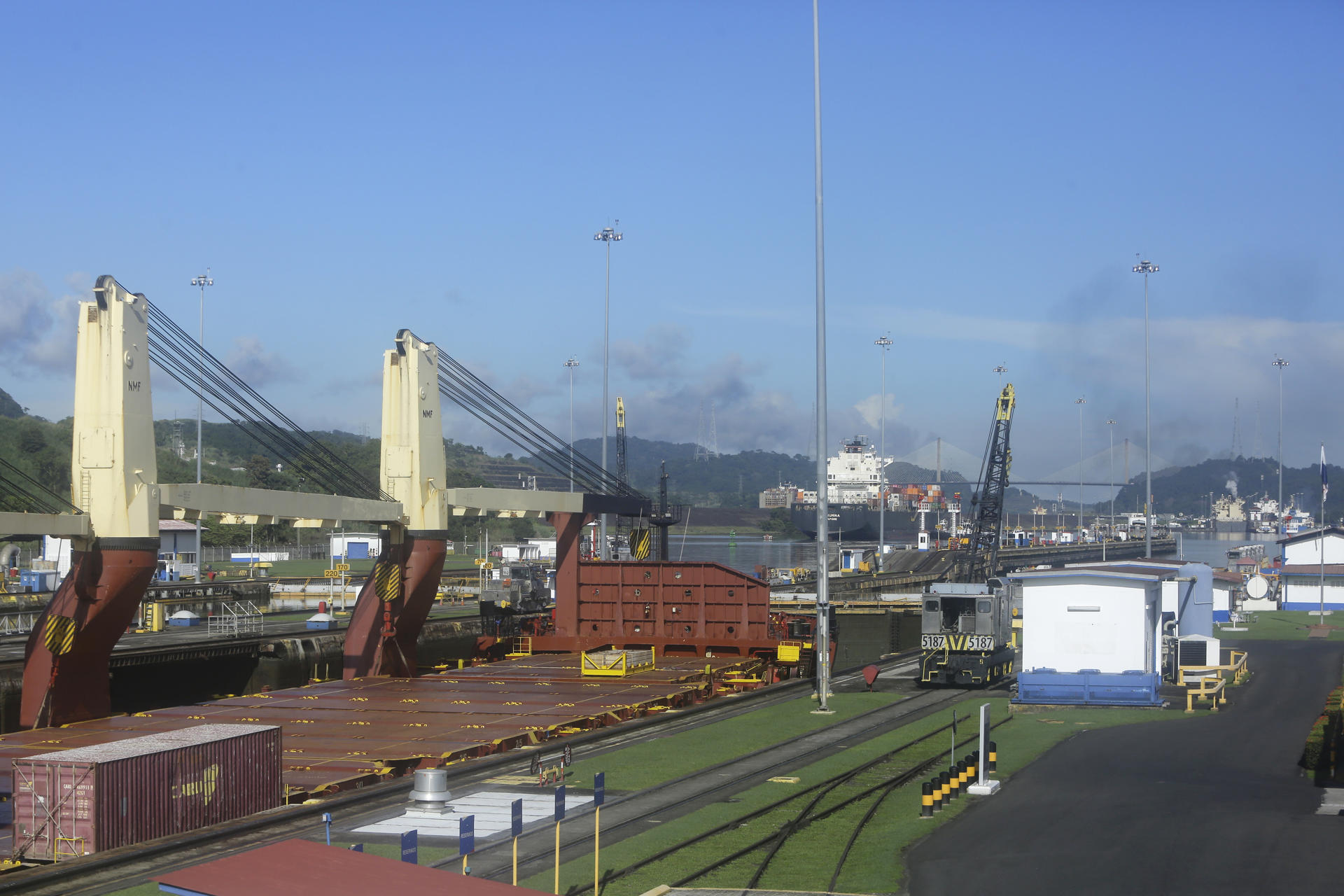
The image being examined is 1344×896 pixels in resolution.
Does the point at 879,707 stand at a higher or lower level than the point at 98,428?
lower

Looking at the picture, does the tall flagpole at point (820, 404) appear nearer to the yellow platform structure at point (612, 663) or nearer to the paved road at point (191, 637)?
the yellow platform structure at point (612, 663)

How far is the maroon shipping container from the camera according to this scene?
1975cm

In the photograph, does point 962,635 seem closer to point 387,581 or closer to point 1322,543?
point 387,581

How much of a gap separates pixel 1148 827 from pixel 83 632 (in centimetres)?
2722

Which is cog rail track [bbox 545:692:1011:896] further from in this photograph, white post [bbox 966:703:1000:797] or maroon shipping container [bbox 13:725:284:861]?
maroon shipping container [bbox 13:725:284:861]

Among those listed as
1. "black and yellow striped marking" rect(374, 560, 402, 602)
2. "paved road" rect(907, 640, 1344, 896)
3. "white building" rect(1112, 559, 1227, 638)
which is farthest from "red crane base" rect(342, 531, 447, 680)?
"white building" rect(1112, 559, 1227, 638)

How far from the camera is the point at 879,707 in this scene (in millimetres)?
38562

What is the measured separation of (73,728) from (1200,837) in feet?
88.5

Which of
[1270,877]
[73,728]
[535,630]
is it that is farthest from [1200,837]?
[535,630]

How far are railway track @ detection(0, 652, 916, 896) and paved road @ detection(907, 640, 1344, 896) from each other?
754cm

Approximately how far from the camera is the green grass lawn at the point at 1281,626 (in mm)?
60000

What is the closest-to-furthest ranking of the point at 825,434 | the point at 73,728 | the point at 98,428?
the point at 73,728 < the point at 98,428 < the point at 825,434

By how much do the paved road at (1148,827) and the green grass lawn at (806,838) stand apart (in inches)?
22.1

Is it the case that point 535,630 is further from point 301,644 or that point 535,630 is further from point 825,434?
point 825,434
